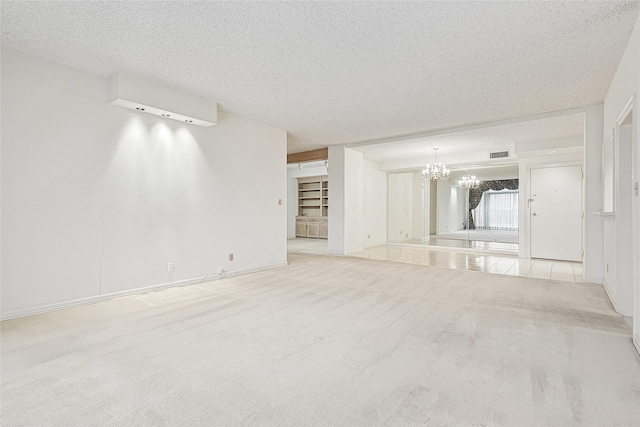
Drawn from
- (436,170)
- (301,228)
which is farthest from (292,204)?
(436,170)

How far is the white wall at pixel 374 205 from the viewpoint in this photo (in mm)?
8828

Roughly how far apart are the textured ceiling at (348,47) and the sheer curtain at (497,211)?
186 inches

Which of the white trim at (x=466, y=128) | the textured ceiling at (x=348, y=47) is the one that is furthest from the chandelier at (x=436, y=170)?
the textured ceiling at (x=348, y=47)

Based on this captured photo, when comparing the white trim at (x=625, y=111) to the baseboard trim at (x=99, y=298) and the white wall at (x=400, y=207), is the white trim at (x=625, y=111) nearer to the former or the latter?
the baseboard trim at (x=99, y=298)

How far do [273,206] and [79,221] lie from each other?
10.3ft

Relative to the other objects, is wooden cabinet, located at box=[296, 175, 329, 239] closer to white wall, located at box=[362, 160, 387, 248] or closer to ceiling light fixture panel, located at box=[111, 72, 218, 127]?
white wall, located at box=[362, 160, 387, 248]

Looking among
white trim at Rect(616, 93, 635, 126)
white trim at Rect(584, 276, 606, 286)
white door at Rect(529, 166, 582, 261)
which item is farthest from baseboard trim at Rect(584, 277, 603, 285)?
white trim at Rect(616, 93, 635, 126)

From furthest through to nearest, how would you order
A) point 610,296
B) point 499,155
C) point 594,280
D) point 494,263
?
point 499,155
point 494,263
point 594,280
point 610,296

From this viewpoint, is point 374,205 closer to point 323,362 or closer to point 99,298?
point 99,298

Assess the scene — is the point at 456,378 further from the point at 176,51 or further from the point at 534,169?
the point at 534,169

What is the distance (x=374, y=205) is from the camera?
30.3 ft

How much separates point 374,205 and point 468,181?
3.08m

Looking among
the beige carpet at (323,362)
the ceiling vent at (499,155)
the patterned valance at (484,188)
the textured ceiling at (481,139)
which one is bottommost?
the beige carpet at (323,362)

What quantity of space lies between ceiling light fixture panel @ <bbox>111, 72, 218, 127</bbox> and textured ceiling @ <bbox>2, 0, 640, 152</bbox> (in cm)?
15
